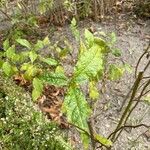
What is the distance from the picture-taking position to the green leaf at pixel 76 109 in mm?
1572

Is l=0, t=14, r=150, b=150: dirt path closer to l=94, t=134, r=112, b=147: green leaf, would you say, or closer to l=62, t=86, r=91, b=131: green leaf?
l=94, t=134, r=112, b=147: green leaf

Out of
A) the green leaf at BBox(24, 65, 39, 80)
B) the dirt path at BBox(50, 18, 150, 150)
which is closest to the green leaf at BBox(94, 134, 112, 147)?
the green leaf at BBox(24, 65, 39, 80)

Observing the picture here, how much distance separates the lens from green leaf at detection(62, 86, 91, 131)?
5.16 ft

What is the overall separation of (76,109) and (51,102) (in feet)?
6.86

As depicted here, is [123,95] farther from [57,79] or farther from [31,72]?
[57,79]

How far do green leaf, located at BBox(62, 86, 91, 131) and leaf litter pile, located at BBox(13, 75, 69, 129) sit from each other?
171cm

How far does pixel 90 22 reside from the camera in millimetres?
5141

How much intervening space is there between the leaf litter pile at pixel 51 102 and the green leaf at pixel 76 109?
1711 millimetres

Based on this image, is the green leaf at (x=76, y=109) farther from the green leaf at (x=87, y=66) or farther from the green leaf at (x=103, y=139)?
the green leaf at (x=103, y=139)

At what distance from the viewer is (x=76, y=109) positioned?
1.58 metres

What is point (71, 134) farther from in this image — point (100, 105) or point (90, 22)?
point (90, 22)

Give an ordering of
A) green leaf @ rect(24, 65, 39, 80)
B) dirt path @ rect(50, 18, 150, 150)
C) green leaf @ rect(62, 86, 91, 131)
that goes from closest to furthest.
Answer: green leaf @ rect(62, 86, 91, 131)
green leaf @ rect(24, 65, 39, 80)
dirt path @ rect(50, 18, 150, 150)

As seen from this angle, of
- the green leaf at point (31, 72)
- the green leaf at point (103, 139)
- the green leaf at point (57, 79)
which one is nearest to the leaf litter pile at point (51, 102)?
the green leaf at point (31, 72)

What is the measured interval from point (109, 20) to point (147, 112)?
195 cm
